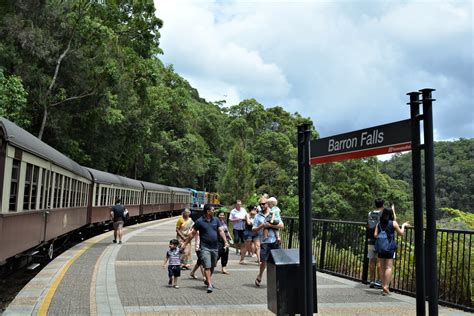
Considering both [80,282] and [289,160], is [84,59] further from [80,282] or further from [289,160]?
[289,160]

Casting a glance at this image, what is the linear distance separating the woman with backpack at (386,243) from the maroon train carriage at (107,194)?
1466 centimetres

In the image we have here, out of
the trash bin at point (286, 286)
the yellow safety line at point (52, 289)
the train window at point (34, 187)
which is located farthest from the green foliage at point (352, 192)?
the trash bin at point (286, 286)

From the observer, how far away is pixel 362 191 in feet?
135

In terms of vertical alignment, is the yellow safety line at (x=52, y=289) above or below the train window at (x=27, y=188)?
below

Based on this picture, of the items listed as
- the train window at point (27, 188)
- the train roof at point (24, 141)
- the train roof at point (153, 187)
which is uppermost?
the train roof at point (153, 187)

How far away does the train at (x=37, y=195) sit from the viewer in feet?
26.1

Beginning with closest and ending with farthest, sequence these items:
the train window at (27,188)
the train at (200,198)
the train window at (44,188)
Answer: the train window at (27,188) < the train window at (44,188) < the train at (200,198)

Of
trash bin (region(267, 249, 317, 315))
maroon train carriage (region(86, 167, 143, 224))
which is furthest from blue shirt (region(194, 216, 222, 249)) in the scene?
maroon train carriage (region(86, 167, 143, 224))

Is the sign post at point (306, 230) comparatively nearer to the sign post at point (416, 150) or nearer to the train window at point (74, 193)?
the sign post at point (416, 150)

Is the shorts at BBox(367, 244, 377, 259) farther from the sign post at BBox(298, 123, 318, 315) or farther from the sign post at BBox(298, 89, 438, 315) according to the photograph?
the sign post at BBox(298, 89, 438, 315)

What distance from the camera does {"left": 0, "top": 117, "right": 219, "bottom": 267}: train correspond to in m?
7.96

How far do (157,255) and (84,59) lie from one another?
17.6 metres

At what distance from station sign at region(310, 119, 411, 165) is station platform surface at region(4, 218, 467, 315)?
340 cm

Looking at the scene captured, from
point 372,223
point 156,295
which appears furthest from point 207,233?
point 372,223
